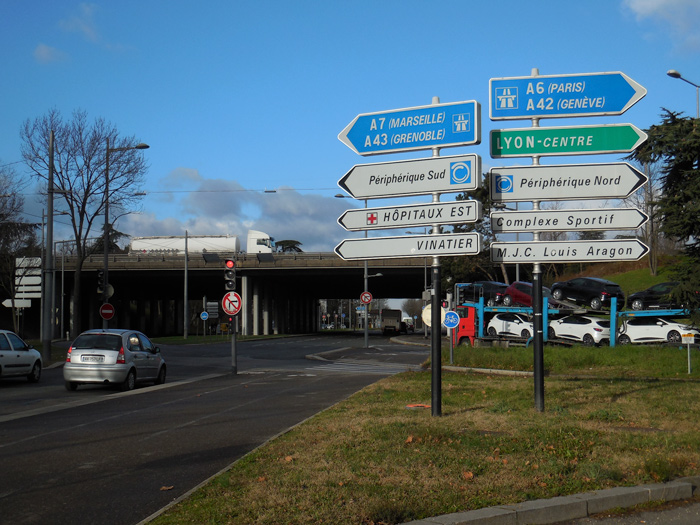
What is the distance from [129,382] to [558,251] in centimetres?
1171

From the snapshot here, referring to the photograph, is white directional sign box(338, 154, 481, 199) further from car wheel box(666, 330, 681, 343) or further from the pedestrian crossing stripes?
car wheel box(666, 330, 681, 343)

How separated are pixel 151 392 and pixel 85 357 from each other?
1.87m

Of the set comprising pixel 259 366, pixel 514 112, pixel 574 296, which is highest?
pixel 514 112

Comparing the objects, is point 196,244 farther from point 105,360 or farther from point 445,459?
point 445,459

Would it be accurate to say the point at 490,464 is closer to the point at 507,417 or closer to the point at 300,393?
the point at 507,417

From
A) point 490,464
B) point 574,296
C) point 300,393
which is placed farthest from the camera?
point 574,296

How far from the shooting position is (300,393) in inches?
643

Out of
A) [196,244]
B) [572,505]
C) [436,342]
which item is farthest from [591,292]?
[196,244]

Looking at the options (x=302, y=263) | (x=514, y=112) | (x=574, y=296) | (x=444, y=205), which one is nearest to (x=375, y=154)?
(x=444, y=205)

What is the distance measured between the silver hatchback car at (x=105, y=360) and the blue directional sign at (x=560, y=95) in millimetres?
11345

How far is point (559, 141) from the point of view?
1102 centimetres

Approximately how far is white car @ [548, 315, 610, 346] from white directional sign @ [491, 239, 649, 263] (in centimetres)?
1899

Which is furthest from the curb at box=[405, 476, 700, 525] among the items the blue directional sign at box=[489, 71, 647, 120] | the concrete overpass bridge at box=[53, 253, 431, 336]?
the concrete overpass bridge at box=[53, 253, 431, 336]

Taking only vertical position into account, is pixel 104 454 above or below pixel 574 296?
below
